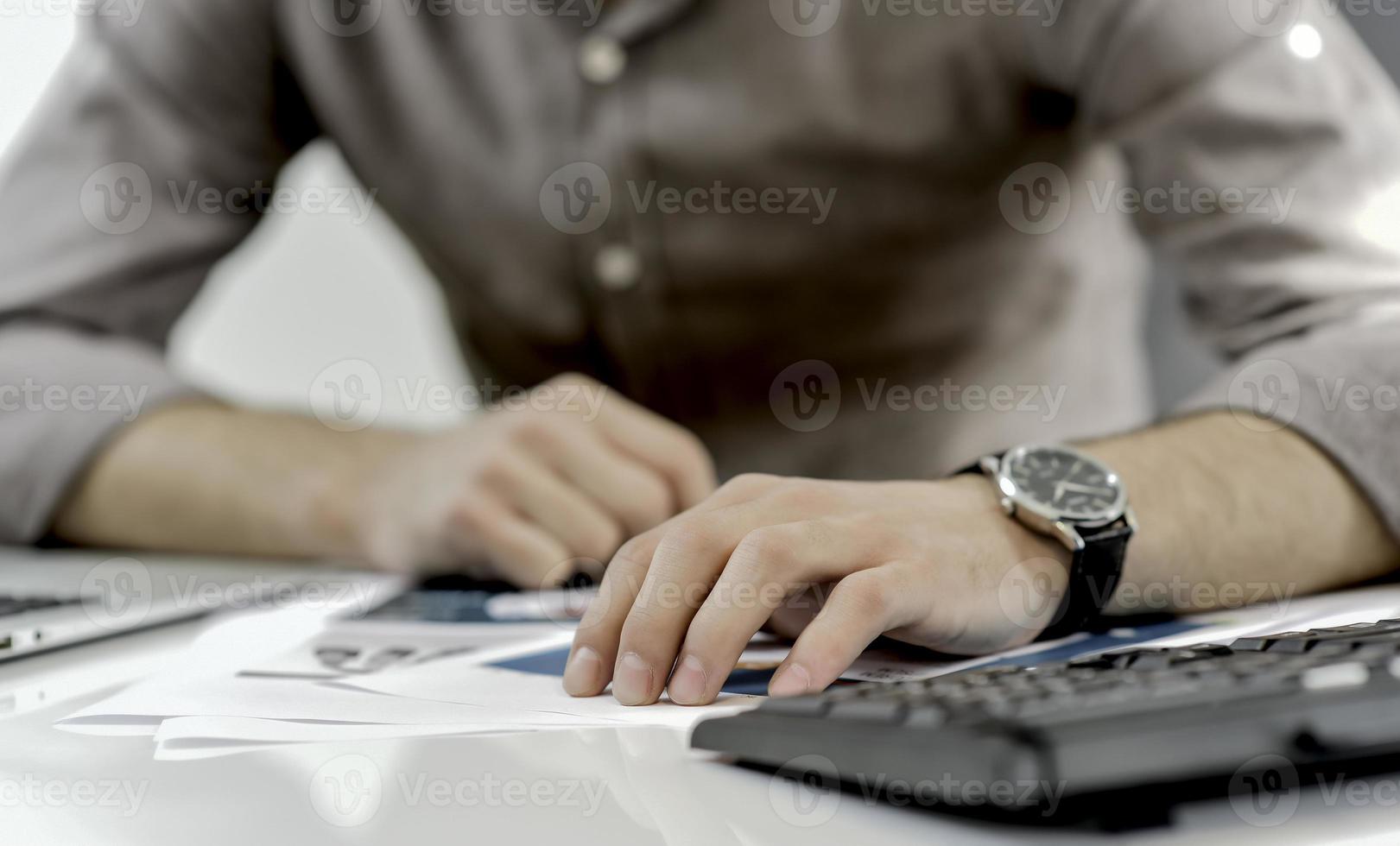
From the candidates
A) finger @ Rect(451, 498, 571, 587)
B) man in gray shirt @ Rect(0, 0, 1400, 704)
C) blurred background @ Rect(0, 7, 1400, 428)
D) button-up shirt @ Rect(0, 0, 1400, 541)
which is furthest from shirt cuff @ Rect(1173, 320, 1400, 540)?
blurred background @ Rect(0, 7, 1400, 428)

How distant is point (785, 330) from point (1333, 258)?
0.47m

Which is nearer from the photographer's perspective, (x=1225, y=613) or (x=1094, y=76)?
(x=1225, y=613)

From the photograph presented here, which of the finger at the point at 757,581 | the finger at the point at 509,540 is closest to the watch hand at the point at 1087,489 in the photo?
the finger at the point at 757,581

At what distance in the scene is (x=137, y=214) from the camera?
43.6 inches

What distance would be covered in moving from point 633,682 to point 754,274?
0.68 metres

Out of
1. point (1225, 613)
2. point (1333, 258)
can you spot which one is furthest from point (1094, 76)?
point (1225, 613)

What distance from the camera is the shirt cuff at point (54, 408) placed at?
916 millimetres

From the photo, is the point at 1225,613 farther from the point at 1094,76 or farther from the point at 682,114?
the point at 682,114

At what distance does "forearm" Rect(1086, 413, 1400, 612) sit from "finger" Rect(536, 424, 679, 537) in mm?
290

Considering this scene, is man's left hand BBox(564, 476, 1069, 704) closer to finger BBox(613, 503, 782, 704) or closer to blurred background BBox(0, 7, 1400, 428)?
finger BBox(613, 503, 782, 704)

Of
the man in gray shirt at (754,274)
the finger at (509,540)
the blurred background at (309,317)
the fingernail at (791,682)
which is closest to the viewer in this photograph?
the fingernail at (791,682)

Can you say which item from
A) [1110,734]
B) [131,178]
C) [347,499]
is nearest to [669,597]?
[1110,734]

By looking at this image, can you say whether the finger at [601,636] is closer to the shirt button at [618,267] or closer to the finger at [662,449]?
the finger at [662,449]

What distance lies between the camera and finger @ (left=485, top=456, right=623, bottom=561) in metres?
0.73
